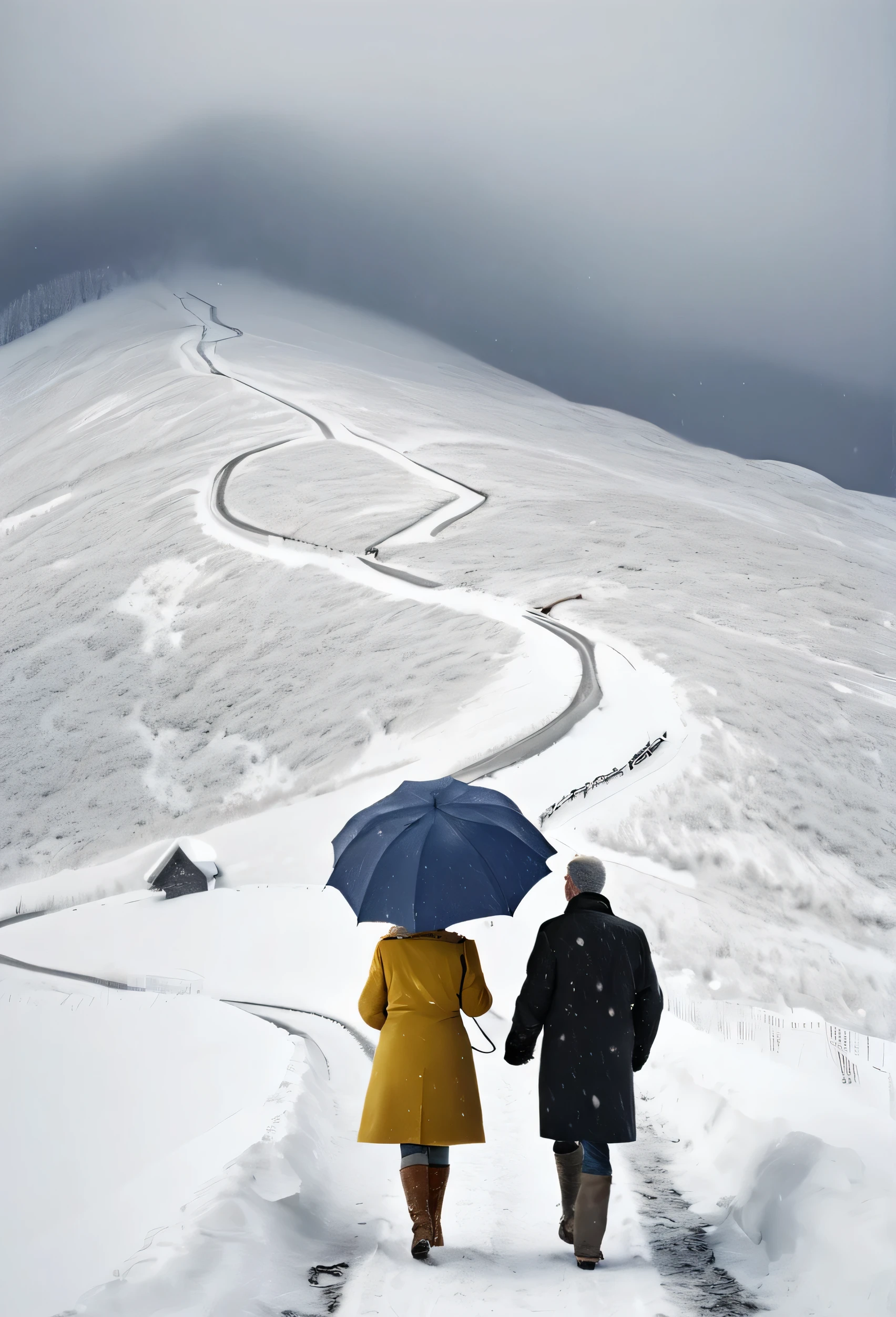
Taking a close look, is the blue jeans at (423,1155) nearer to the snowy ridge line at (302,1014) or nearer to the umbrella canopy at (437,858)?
the umbrella canopy at (437,858)

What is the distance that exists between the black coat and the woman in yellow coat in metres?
0.29

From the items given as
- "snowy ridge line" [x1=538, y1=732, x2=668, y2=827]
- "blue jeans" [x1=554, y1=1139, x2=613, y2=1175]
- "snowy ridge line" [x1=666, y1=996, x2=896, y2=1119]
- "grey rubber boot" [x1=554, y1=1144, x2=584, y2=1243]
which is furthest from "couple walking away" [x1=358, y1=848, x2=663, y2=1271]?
"snowy ridge line" [x1=538, y1=732, x2=668, y2=827]

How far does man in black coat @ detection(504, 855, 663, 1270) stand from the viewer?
412 centimetres

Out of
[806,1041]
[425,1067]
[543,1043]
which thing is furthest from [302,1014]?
[543,1043]

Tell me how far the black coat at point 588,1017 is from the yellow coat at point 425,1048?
0.28 meters

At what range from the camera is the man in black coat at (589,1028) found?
4121mm

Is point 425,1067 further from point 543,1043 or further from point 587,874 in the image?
point 587,874

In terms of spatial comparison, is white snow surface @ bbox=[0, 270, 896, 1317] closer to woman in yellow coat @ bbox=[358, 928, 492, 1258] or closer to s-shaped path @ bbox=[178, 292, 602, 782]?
woman in yellow coat @ bbox=[358, 928, 492, 1258]

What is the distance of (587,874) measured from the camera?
4.29m

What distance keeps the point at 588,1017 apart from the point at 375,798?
19.3 metres

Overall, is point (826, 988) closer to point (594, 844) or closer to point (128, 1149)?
point (594, 844)

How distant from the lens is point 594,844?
17.5 m

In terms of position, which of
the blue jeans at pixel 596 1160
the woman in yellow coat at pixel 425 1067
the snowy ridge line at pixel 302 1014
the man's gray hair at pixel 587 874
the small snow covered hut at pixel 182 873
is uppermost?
the man's gray hair at pixel 587 874

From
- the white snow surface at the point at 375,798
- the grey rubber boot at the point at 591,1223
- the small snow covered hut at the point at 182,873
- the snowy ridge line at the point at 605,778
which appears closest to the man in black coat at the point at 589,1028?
the grey rubber boot at the point at 591,1223
